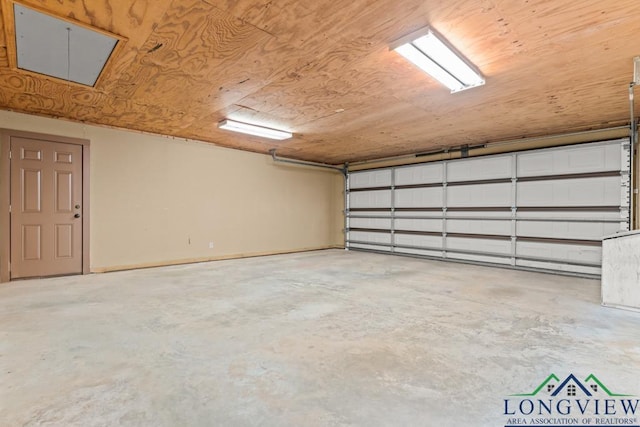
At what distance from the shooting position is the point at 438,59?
8.72 ft

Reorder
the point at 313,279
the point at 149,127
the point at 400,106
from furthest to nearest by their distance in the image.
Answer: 1. the point at 149,127
2. the point at 313,279
3. the point at 400,106

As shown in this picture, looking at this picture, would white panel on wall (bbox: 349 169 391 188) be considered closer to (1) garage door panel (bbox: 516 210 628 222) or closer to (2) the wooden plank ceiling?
(2) the wooden plank ceiling

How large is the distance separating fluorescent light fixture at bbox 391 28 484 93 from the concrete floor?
2253mm

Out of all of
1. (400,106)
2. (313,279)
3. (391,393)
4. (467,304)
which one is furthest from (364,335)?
(400,106)

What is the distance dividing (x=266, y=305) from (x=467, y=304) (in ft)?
6.96

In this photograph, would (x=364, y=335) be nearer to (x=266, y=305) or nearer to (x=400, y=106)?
(x=266, y=305)

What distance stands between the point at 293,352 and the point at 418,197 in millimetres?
5562

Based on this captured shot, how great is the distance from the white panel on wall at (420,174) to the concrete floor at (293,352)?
3177mm

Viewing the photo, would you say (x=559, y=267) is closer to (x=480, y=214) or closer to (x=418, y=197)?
(x=480, y=214)

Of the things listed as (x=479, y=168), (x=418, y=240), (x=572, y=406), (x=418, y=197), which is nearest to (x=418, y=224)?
(x=418, y=240)

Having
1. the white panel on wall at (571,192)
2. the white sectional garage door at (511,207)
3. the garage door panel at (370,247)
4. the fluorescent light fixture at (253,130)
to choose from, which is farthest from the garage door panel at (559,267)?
the fluorescent light fixture at (253,130)

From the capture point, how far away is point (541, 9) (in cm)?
203

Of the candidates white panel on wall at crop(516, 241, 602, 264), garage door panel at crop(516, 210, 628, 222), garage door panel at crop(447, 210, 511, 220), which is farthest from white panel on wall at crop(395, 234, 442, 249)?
garage door panel at crop(516, 210, 628, 222)

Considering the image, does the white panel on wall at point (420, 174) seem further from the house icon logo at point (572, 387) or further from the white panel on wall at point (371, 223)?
the house icon logo at point (572, 387)
